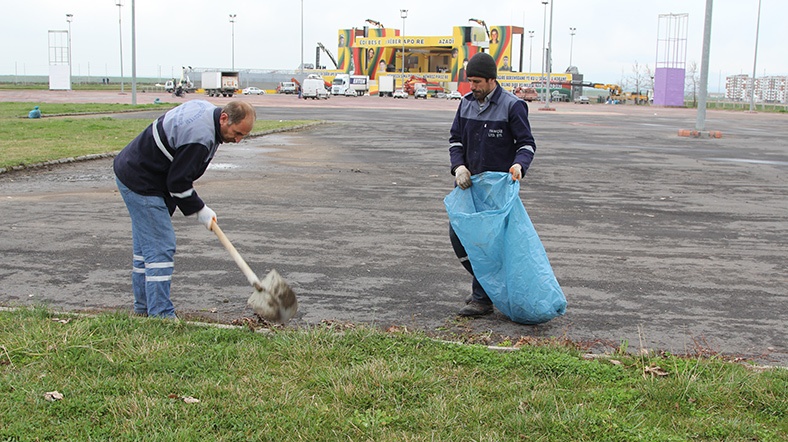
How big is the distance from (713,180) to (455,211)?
9.49 metres

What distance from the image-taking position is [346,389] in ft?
12.4

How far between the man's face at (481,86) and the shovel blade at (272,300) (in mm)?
1892

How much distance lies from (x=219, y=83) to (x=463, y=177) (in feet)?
235

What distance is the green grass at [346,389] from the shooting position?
11.2 ft

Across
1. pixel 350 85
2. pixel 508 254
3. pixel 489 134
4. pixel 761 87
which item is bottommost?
pixel 508 254

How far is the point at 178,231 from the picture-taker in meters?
8.30

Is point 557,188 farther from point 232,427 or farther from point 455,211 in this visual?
point 232,427

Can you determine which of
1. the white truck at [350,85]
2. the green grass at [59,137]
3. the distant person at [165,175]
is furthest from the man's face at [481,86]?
the white truck at [350,85]

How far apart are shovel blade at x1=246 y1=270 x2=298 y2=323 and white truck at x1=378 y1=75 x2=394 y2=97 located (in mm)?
84900

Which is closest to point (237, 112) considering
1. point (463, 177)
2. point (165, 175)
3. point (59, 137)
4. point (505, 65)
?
point (165, 175)

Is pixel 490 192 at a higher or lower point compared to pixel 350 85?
lower

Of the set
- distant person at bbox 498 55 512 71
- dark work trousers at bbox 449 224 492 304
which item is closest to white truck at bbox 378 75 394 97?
distant person at bbox 498 55 512 71

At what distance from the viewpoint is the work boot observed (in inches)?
213

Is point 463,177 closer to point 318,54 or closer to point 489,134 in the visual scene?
point 489,134
